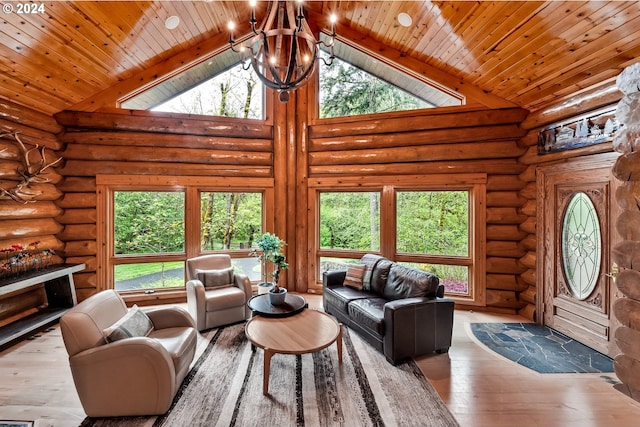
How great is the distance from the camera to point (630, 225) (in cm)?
Answer: 270

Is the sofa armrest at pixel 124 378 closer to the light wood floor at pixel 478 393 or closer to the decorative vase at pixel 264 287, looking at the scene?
the light wood floor at pixel 478 393

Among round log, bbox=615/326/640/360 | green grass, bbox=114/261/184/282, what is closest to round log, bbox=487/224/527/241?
round log, bbox=615/326/640/360

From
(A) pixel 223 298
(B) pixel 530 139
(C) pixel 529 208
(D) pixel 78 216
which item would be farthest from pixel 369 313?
(D) pixel 78 216

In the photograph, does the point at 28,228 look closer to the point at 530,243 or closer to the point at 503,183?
the point at 503,183

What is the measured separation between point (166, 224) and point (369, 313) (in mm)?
4063

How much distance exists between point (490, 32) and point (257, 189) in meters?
4.39

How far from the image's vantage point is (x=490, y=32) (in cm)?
358

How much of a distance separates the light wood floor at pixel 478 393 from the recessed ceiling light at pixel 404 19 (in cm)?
473

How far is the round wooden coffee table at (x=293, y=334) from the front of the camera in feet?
9.00

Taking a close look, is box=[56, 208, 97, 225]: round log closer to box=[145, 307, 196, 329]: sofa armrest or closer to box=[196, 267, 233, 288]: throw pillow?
box=[196, 267, 233, 288]: throw pillow

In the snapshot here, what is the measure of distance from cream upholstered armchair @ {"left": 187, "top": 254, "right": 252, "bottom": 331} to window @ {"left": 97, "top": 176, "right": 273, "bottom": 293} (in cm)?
84

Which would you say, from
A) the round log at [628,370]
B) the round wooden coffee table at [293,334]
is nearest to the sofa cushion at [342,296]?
the round wooden coffee table at [293,334]

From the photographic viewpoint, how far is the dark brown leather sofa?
10.6ft

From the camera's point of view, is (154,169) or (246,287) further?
(154,169)
